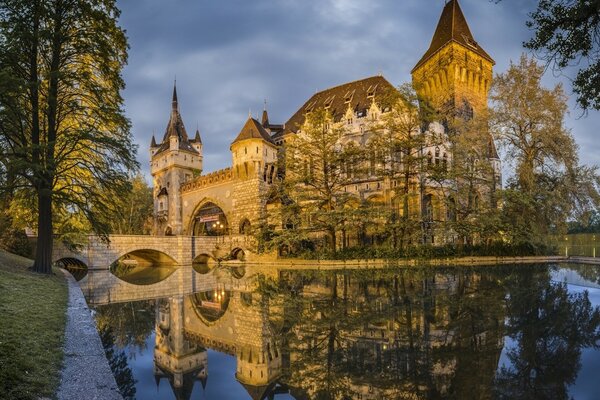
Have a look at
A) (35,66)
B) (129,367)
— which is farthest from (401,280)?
(35,66)

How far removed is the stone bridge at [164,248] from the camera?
27344 mm

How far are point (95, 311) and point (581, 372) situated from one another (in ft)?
33.7

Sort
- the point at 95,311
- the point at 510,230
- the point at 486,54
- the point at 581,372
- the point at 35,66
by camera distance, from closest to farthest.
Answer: the point at 581,372 < the point at 95,311 < the point at 35,66 < the point at 510,230 < the point at 486,54

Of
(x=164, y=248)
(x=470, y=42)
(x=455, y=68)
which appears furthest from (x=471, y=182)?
(x=164, y=248)

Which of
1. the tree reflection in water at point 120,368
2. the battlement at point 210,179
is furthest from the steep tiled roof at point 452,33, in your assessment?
the tree reflection in water at point 120,368

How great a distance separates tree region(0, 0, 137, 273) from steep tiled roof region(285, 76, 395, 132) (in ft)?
81.3

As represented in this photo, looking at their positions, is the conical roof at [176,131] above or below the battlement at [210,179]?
above

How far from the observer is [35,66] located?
13984 mm

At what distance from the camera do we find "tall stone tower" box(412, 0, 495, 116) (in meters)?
38.0

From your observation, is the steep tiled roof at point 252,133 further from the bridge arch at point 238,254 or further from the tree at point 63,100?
the tree at point 63,100

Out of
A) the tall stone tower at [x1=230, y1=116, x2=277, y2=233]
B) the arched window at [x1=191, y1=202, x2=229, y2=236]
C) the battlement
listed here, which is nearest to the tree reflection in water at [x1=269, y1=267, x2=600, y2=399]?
the tall stone tower at [x1=230, y1=116, x2=277, y2=233]

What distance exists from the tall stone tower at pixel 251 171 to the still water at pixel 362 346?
23.8 metres

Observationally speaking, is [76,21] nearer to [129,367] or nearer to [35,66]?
[35,66]

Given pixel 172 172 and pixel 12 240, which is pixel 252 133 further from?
pixel 12 240
